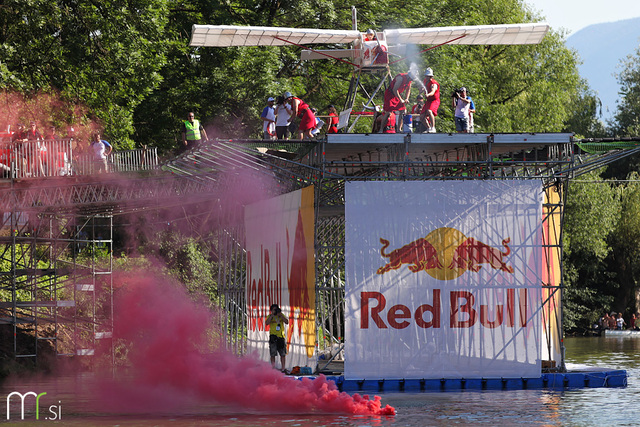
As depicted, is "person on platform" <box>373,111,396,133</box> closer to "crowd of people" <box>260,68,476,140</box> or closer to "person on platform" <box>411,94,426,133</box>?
"crowd of people" <box>260,68,476,140</box>

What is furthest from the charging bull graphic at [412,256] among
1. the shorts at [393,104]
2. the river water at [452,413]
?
the shorts at [393,104]

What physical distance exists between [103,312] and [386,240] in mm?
19800

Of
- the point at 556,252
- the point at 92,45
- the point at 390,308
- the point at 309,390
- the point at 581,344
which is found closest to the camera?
the point at 309,390

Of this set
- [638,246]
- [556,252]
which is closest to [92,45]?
[556,252]

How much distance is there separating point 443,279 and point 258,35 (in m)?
9.52

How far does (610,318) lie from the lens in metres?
61.3

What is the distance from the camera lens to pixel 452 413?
64.2 ft

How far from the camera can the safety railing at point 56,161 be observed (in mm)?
31547

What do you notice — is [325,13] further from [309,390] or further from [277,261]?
[309,390]

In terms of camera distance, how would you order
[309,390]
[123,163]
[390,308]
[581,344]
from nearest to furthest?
[309,390] → [390,308] → [123,163] → [581,344]

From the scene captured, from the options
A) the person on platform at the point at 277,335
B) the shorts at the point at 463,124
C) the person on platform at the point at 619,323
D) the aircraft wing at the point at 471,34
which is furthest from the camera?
the person on platform at the point at 619,323

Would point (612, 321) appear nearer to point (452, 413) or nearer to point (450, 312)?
point (450, 312)

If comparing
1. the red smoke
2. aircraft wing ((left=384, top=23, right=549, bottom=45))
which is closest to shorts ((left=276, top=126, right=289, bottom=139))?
aircraft wing ((left=384, top=23, right=549, bottom=45))

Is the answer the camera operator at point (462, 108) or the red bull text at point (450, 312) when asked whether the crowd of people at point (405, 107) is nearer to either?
the camera operator at point (462, 108)
